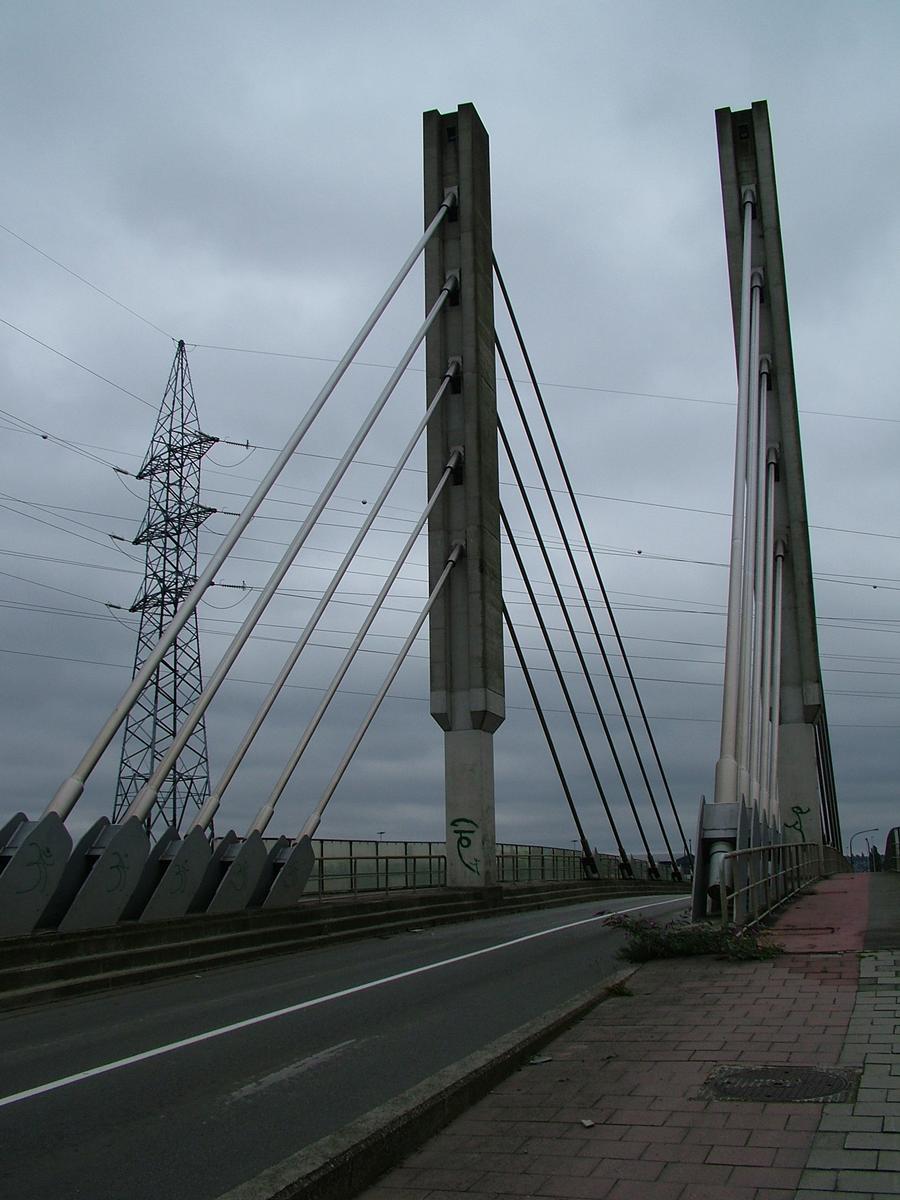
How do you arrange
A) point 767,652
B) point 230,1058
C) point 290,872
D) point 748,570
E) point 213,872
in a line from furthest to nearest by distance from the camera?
point 767,652 < point 748,570 < point 290,872 < point 213,872 < point 230,1058

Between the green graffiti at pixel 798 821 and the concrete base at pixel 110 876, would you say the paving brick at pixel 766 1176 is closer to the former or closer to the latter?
the concrete base at pixel 110 876

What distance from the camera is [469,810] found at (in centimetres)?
2578

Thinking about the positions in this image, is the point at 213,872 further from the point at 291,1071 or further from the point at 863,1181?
the point at 863,1181

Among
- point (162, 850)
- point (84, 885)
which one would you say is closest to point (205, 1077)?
point (84, 885)

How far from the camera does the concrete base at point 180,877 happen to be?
47.1 feet

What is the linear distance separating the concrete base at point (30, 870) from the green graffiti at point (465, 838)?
13.8 m

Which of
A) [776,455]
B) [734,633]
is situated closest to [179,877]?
[734,633]

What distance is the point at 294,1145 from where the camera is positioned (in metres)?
5.36

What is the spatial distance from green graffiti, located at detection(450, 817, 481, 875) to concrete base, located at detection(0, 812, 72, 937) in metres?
13.8

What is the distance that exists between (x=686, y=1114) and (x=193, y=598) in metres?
11.4

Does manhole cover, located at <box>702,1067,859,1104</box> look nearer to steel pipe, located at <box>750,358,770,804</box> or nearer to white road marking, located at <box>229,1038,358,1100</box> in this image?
white road marking, located at <box>229,1038,358,1100</box>

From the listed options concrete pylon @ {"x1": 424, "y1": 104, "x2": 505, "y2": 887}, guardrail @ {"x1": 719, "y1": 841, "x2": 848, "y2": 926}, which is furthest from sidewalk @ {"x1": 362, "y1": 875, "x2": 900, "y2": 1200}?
concrete pylon @ {"x1": 424, "y1": 104, "x2": 505, "y2": 887}

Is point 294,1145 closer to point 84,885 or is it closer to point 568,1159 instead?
point 568,1159

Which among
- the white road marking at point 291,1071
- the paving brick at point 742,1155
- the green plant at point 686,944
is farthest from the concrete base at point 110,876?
the paving brick at point 742,1155
